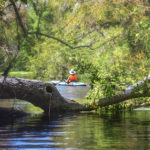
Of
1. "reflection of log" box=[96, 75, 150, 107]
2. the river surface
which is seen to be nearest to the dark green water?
the river surface

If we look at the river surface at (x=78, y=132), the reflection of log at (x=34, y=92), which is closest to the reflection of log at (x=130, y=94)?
the river surface at (x=78, y=132)

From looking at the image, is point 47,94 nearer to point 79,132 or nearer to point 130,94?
point 130,94

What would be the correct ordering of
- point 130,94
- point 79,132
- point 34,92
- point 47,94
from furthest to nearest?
point 130,94, point 47,94, point 34,92, point 79,132

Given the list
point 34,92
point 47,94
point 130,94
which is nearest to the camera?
point 34,92

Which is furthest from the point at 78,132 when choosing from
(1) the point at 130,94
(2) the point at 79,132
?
(1) the point at 130,94

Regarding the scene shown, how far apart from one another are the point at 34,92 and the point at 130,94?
3.43 meters

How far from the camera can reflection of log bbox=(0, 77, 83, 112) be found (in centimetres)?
1546

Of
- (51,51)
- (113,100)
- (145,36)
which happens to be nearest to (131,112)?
(113,100)

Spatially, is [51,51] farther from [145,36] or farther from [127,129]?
[127,129]

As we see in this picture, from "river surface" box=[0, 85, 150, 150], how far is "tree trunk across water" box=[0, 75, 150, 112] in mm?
642

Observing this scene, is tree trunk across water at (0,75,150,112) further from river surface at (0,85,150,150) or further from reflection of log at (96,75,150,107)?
river surface at (0,85,150,150)

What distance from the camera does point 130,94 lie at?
1673cm

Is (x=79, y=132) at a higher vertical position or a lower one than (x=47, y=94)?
lower

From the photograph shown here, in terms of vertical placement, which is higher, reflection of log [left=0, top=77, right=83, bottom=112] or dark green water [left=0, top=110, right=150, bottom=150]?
reflection of log [left=0, top=77, right=83, bottom=112]
